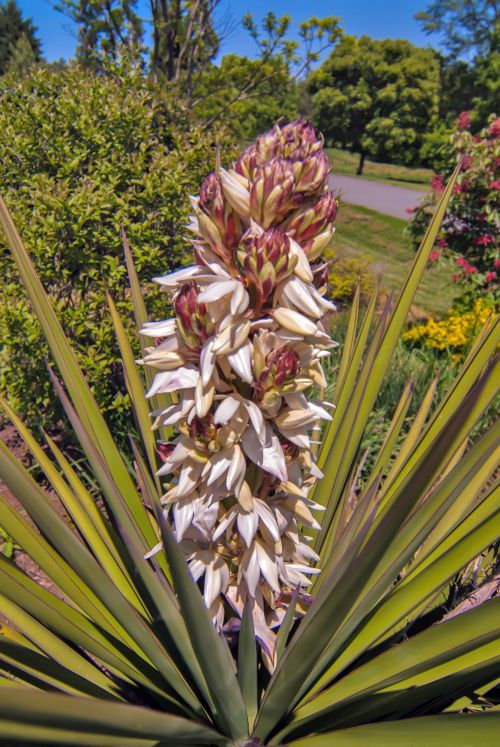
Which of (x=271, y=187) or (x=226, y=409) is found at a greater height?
(x=271, y=187)

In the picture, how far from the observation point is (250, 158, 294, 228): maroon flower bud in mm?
973

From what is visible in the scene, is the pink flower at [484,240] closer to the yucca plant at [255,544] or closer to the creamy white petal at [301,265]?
the yucca plant at [255,544]

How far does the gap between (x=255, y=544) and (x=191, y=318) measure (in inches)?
19.6

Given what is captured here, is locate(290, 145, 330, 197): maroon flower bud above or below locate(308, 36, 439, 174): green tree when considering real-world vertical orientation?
below

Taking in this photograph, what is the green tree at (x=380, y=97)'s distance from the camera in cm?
3284

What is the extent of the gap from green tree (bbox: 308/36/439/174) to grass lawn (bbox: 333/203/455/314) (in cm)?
1856

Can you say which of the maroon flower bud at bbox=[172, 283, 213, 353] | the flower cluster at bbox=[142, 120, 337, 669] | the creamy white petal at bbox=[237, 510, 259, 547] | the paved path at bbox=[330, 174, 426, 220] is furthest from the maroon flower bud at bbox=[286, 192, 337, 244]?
the paved path at bbox=[330, 174, 426, 220]

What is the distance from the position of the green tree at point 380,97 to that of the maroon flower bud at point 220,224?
3313cm

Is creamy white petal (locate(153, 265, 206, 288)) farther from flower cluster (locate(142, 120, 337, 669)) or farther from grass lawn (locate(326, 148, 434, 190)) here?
grass lawn (locate(326, 148, 434, 190))

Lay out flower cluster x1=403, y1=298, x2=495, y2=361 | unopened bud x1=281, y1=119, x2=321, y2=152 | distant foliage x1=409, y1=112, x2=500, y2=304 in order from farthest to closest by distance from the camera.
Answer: distant foliage x1=409, y1=112, x2=500, y2=304
flower cluster x1=403, y1=298, x2=495, y2=361
unopened bud x1=281, y1=119, x2=321, y2=152

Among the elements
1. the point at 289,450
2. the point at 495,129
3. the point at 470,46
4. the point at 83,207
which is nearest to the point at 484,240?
the point at 495,129

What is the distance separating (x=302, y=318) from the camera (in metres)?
0.99

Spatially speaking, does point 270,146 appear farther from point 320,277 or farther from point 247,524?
point 247,524

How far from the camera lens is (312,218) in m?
1.02
